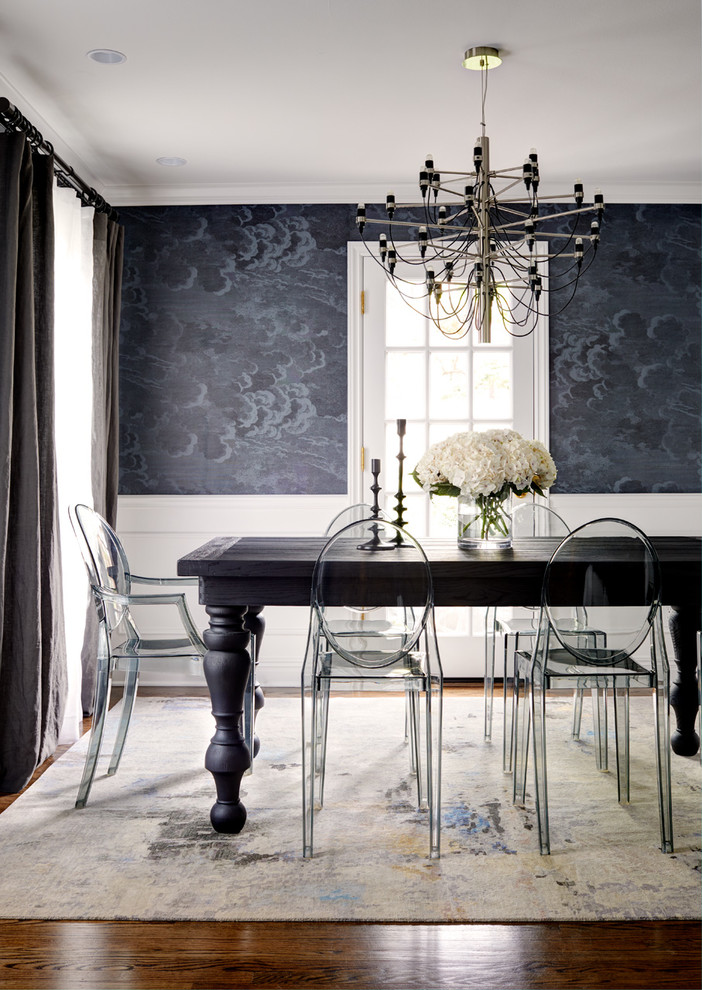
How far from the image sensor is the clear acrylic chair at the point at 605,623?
248 cm

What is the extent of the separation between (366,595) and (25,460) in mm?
1365

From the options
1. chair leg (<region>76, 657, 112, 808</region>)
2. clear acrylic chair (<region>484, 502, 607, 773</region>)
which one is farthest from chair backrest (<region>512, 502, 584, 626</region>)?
chair leg (<region>76, 657, 112, 808</region>)

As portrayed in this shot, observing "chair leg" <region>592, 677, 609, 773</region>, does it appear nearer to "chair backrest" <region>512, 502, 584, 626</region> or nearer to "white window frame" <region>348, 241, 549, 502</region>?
"chair backrest" <region>512, 502, 584, 626</region>

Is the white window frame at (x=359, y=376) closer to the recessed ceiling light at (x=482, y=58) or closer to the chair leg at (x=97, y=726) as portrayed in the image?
the recessed ceiling light at (x=482, y=58)

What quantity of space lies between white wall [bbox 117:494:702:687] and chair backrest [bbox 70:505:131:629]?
147 centimetres

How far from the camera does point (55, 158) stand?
3490 millimetres

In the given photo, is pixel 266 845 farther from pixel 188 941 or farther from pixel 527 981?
pixel 527 981

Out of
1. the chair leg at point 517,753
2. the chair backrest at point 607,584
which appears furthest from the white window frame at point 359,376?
the chair backrest at point 607,584

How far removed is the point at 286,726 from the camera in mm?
3775

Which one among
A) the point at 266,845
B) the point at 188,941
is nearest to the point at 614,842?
the point at 266,845

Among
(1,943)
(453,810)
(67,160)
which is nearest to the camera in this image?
(1,943)

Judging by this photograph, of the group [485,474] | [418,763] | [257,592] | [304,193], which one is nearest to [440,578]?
[485,474]

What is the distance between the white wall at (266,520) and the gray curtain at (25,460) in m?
1.35

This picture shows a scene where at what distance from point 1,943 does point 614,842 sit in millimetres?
1679
